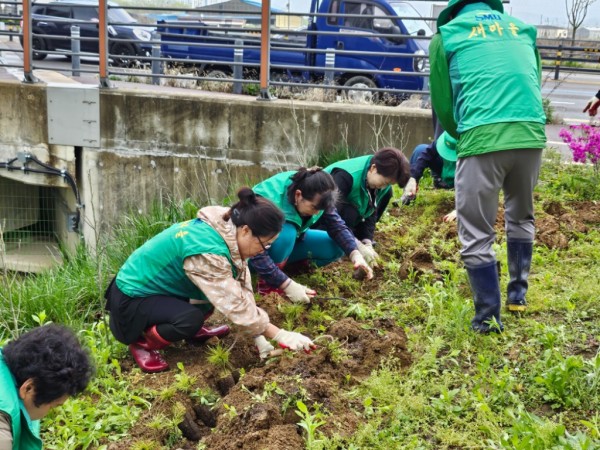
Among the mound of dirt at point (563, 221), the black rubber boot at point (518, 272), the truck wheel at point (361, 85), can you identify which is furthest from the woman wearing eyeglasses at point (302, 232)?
the truck wheel at point (361, 85)

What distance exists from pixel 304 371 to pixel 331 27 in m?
10.8

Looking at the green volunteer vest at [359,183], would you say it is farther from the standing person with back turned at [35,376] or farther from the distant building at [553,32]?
the distant building at [553,32]

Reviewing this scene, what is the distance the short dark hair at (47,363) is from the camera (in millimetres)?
2516

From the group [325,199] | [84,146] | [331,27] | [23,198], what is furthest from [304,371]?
[331,27]

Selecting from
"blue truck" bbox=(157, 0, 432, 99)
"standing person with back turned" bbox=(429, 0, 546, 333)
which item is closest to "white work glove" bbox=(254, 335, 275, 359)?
"standing person with back turned" bbox=(429, 0, 546, 333)

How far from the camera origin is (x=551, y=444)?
283 centimetres

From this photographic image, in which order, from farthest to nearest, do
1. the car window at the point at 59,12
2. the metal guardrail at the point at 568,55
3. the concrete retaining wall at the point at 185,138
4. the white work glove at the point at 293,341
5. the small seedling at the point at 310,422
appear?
the car window at the point at 59,12 → the metal guardrail at the point at 568,55 → the concrete retaining wall at the point at 185,138 → the white work glove at the point at 293,341 → the small seedling at the point at 310,422

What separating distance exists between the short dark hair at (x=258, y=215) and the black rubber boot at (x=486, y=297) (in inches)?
→ 43.7

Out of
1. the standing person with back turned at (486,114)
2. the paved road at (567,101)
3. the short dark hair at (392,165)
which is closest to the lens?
the standing person with back turned at (486,114)

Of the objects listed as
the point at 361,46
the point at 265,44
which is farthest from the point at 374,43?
the point at 265,44

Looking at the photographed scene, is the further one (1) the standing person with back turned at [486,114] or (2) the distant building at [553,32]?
(2) the distant building at [553,32]

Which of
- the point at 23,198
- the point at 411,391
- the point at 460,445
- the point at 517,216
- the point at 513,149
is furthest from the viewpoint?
the point at 23,198

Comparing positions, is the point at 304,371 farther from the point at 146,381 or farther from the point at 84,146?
the point at 84,146

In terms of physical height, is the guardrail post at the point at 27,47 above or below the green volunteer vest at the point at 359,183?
above
